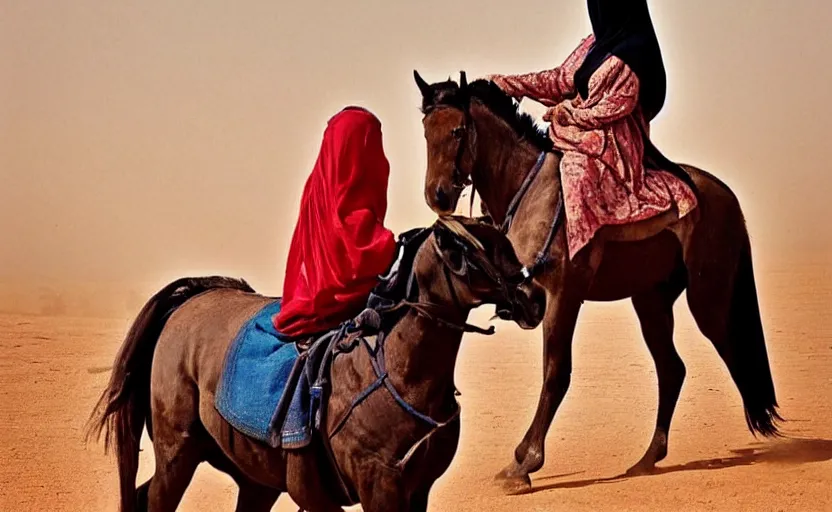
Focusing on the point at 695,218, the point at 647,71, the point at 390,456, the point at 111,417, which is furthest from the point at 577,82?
the point at 390,456

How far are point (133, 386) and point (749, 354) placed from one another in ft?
15.3

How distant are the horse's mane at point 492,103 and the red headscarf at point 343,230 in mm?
2959

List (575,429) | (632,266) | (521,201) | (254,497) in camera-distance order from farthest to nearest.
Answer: (575,429) → (632,266) → (521,201) → (254,497)

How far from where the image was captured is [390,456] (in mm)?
4484

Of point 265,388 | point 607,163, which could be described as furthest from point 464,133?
point 265,388

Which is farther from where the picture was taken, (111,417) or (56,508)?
(56,508)

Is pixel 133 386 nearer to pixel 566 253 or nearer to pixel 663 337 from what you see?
pixel 566 253

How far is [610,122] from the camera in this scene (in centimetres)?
812

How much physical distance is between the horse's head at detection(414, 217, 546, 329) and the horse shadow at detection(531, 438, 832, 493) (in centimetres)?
386

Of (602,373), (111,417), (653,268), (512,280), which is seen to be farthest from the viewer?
(602,373)

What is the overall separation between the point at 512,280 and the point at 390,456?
2.30 ft

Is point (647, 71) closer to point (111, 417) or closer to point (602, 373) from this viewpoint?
point (111, 417)

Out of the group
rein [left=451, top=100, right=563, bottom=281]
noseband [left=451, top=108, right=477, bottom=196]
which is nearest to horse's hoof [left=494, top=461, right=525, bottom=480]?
rein [left=451, top=100, right=563, bottom=281]

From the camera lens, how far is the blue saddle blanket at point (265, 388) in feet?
15.6
